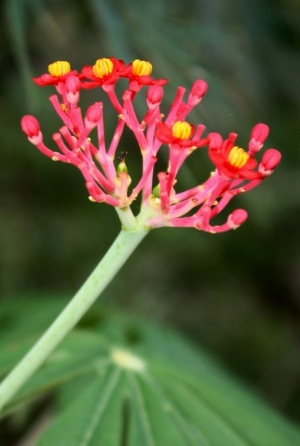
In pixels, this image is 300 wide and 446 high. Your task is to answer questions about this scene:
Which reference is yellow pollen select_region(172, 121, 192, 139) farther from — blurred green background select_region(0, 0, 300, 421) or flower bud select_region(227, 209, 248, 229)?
blurred green background select_region(0, 0, 300, 421)

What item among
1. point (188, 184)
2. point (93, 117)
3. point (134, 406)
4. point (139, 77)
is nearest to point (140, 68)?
point (139, 77)

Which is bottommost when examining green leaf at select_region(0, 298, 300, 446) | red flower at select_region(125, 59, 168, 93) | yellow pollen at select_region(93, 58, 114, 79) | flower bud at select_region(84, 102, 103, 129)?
green leaf at select_region(0, 298, 300, 446)

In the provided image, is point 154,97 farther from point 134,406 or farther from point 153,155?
point 134,406

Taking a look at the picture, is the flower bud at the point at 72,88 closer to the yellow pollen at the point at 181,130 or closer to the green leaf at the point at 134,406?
the yellow pollen at the point at 181,130

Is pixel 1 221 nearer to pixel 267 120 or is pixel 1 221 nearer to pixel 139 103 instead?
pixel 267 120

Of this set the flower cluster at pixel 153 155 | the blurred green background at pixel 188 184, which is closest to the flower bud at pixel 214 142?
the flower cluster at pixel 153 155

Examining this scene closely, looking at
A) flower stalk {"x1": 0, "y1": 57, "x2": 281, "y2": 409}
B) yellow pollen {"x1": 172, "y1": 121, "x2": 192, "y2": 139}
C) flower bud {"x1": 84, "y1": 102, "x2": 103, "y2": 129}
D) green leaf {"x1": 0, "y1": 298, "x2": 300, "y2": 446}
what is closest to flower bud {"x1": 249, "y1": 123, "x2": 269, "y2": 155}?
flower stalk {"x1": 0, "y1": 57, "x2": 281, "y2": 409}
